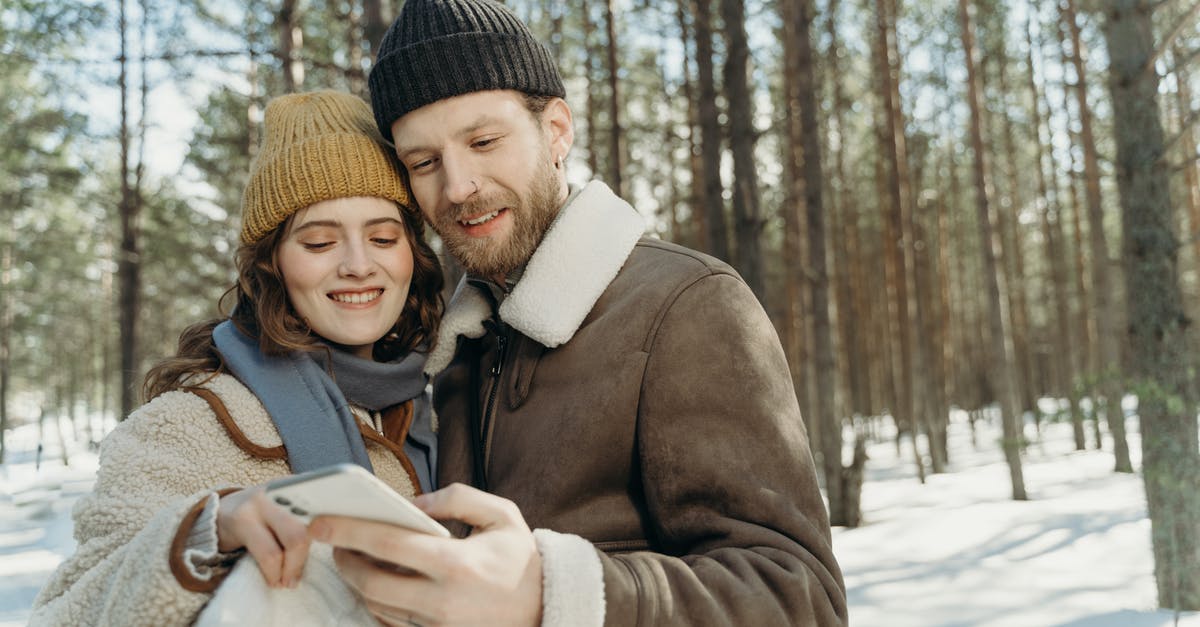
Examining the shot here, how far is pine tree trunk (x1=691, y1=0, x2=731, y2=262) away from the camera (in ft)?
27.6

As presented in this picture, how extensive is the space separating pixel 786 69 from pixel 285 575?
14.8 m

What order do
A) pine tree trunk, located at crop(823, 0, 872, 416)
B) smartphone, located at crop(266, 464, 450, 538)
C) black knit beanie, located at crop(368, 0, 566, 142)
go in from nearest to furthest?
smartphone, located at crop(266, 464, 450, 538) → black knit beanie, located at crop(368, 0, 566, 142) → pine tree trunk, located at crop(823, 0, 872, 416)

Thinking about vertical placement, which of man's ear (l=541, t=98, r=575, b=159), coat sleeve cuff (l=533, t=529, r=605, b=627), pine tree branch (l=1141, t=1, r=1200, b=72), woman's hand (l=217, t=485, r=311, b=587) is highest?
pine tree branch (l=1141, t=1, r=1200, b=72)

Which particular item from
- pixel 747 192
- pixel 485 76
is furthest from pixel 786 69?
pixel 485 76

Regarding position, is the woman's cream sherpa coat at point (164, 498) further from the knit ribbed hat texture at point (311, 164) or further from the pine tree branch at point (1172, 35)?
the pine tree branch at point (1172, 35)

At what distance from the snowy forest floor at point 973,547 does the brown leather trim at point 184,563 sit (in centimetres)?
544

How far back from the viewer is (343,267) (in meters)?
2.03

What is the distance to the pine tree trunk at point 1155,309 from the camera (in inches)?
236

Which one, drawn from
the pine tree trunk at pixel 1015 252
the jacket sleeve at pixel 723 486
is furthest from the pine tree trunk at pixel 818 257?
the pine tree trunk at pixel 1015 252

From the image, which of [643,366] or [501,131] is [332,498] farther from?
[501,131]

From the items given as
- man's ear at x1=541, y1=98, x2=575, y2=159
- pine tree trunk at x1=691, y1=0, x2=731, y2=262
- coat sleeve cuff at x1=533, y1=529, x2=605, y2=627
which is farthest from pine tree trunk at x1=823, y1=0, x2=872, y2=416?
coat sleeve cuff at x1=533, y1=529, x2=605, y2=627

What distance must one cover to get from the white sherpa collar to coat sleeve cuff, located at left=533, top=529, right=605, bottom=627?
1.91ft

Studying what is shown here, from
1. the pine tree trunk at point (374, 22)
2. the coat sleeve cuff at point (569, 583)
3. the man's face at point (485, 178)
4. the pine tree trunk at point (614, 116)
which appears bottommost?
the coat sleeve cuff at point (569, 583)

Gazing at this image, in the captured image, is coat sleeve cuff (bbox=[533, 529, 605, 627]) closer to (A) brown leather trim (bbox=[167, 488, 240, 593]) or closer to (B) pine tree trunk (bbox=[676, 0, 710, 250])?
(A) brown leather trim (bbox=[167, 488, 240, 593])
